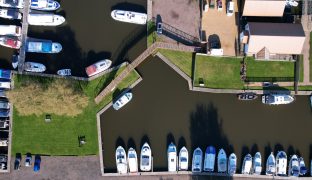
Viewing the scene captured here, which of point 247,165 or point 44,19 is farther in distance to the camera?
point 44,19

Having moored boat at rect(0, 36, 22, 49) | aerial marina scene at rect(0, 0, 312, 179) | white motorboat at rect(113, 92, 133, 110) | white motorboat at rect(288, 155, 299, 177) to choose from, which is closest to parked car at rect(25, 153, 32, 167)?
aerial marina scene at rect(0, 0, 312, 179)

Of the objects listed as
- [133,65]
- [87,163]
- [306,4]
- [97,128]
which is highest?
[306,4]

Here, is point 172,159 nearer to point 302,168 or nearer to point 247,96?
point 247,96

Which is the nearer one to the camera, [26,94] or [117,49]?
[26,94]

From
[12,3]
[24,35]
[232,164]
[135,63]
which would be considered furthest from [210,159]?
[12,3]

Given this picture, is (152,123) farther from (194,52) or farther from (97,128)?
(194,52)

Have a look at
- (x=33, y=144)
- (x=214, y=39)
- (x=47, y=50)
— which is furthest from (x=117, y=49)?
(x=33, y=144)
